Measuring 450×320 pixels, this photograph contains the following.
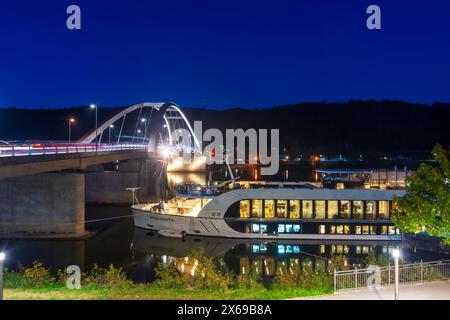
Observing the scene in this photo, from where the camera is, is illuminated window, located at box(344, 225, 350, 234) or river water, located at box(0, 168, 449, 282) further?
illuminated window, located at box(344, 225, 350, 234)

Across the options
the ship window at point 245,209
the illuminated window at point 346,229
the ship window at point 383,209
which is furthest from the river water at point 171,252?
the ship window at point 383,209

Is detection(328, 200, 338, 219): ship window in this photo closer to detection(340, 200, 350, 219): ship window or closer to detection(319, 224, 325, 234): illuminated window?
detection(340, 200, 350, 219): ship window

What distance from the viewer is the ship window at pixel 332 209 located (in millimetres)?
39031

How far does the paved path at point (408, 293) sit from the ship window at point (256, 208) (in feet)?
71.5

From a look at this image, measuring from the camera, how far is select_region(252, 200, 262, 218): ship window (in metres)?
38.8

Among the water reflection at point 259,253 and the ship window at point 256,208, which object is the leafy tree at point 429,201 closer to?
the water reflection at point 259,253

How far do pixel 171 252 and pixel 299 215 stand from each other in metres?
10.7

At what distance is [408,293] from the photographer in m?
16.2

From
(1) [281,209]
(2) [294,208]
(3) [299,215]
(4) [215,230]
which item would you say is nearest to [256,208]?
(1) [281,209]

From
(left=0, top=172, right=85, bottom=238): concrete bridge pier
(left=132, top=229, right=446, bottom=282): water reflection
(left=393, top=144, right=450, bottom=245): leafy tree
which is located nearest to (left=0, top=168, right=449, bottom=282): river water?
(left=132, top=229, right=446, bottom=282): water reflection

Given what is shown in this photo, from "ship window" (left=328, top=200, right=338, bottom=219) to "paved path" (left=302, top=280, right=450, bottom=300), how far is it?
21578 mm

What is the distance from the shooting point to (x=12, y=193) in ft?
145

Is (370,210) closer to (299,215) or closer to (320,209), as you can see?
(320,209)

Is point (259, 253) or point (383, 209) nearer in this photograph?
point (259, 253)
